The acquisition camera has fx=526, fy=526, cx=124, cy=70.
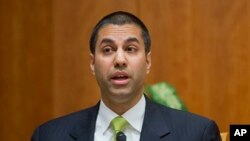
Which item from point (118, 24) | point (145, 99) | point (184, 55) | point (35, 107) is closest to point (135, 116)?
point (145, 99)

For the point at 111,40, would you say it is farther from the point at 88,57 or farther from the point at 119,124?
the point at 88,57

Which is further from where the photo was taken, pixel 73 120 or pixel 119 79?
pixel 73 120

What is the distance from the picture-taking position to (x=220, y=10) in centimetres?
304

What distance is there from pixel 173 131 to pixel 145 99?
0.65 feet

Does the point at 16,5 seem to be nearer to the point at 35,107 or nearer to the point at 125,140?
the point at 35,107

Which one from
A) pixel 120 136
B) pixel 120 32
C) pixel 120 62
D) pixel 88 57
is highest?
pixel 120 32

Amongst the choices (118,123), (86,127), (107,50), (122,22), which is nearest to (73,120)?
(86,127)

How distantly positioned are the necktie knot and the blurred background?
1.12m

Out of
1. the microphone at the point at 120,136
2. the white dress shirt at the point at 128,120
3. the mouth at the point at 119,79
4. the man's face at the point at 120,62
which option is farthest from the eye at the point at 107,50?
the microphone at the point at 120,136

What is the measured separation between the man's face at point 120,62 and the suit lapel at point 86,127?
3.6 inches

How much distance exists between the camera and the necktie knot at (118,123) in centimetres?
199

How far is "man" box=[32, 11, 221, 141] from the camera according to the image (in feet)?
6.46

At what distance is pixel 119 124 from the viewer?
2.00m

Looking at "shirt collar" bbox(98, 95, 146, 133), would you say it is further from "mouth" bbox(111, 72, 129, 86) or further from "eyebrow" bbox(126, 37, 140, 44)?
"eyebrow" bbox(126, 37, 140, 44)
